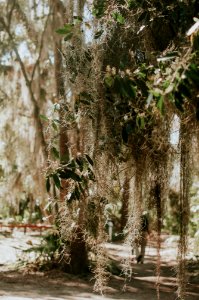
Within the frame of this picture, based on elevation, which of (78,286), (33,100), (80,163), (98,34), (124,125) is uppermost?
(33,100)

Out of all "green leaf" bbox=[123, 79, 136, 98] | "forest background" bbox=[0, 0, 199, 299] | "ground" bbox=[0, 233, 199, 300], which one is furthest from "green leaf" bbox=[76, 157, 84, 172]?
"ground" bbox=[0, 233, 199, 300]

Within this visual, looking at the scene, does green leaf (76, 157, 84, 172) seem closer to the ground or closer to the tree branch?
the ground

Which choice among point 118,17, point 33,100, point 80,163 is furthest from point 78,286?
point 118,17

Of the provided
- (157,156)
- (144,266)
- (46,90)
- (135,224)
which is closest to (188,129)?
(157,156)

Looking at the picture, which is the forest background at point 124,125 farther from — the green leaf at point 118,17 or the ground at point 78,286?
the ground at point 78,286

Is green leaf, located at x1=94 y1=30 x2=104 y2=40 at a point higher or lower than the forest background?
higher

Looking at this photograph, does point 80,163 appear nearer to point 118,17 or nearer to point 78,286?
point 118,17

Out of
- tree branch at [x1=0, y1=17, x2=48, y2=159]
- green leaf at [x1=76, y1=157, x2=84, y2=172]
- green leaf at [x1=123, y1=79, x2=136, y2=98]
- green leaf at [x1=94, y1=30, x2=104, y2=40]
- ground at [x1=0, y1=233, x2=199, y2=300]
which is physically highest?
tree branch at [x1=0, y1=17, x2=48, y2=159]

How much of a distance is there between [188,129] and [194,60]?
2.21ft

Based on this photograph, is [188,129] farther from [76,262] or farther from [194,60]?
[76,262]

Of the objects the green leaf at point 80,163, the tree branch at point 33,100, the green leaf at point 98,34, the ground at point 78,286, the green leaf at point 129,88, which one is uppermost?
the tree branch at point 33,100

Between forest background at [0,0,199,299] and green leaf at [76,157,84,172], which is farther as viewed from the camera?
green leaf at [76,157,84,172]

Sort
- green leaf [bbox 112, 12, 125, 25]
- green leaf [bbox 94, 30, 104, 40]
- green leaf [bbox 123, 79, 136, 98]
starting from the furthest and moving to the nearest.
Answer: green leaf [bbox 94, 30, 104, 40] < green leaf [bbox 112, 12, 125, 25] < green leaf [bbox 123, 79, 136, 98]

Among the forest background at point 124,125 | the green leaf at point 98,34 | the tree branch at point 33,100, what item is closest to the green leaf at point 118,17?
the forest background at point 124,125
